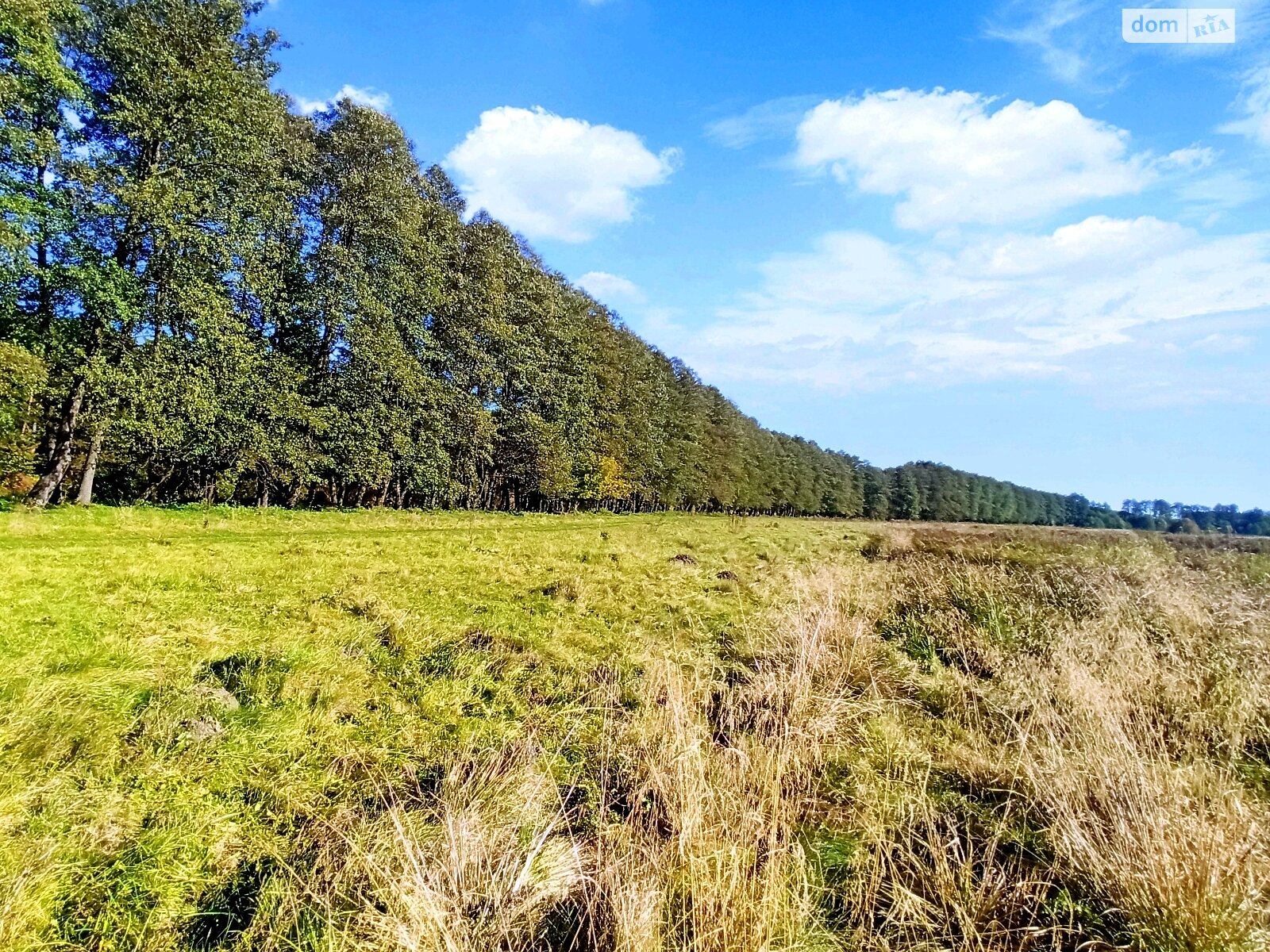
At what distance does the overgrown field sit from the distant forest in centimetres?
1273

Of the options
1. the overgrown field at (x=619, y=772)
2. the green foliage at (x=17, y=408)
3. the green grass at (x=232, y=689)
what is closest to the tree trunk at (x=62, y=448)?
the green foliage at (x=17, y=408)

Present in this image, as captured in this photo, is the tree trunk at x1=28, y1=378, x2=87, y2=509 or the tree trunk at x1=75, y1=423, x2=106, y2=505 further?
the tree trunk at x1=75, y1=423, x2=106, y2=505

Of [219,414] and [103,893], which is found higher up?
[219,414]

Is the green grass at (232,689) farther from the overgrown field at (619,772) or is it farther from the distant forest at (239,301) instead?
the distant forest at (239,301)

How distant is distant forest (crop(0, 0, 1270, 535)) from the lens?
16547mm

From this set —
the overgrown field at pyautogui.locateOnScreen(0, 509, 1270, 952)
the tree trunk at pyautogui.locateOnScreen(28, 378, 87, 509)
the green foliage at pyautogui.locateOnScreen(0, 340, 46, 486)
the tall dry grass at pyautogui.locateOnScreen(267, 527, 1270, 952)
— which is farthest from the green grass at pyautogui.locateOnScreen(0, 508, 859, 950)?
the tree trunk at pyautogui.locateOnScreen(28, 378, 87, 509)

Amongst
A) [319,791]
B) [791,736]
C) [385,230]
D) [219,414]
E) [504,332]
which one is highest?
[385,230]

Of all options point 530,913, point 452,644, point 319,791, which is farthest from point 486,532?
point 530,913

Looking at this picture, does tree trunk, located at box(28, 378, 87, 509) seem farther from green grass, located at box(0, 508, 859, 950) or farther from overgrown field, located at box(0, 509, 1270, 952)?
overgrown field, located at box(0, 509, 1270, 952)

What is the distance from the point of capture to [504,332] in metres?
33.9

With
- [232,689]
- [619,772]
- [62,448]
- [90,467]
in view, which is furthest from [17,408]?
[619,772]

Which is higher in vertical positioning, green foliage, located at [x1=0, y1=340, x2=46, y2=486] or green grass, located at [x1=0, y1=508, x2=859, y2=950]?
green foliage, located at [x1=0, y1=340, x2=46, y2=486]

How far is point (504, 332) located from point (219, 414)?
668 inches

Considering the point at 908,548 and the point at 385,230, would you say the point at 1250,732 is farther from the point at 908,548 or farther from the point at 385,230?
the point at 385,230
